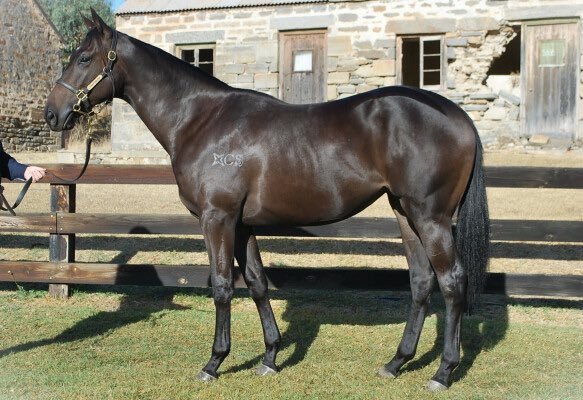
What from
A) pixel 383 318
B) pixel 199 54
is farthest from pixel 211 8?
pixel 383 318

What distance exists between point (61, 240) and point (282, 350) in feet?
8.88

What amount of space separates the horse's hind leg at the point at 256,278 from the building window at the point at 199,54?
1228 centimetres

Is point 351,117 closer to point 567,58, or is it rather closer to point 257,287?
point 257,287

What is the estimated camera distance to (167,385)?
4.07m

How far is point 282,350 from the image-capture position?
4.96 m

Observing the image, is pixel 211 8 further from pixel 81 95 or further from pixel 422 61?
pixel 81 95

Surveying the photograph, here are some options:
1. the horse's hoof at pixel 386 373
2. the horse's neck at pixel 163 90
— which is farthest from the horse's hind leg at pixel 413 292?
the horse's neck at pixel 163 90

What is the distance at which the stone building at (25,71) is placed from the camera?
21.6 m

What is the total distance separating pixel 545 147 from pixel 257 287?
11356 millimetres

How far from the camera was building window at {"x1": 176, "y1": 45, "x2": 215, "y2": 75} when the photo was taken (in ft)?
53.1

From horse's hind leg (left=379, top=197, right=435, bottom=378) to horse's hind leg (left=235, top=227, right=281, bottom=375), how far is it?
2.55 feet

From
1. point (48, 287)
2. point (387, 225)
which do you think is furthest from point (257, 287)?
point (48, 287)

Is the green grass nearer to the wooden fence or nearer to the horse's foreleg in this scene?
the horse's foreleg

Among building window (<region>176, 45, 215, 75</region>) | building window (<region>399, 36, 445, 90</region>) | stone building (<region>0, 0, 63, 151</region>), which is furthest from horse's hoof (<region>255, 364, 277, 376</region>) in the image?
stone building (<region>0, 0, 63, 151</region>)
